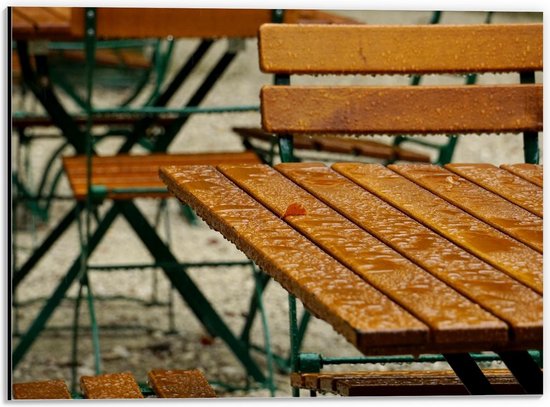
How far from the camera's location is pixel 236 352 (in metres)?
3.79

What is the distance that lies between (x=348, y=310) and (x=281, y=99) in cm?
129

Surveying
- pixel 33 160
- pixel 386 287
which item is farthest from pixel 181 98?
pixel 386 287

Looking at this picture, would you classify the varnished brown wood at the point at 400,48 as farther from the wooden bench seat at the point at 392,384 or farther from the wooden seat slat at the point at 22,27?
the wooden seat slat at the point at 22,27

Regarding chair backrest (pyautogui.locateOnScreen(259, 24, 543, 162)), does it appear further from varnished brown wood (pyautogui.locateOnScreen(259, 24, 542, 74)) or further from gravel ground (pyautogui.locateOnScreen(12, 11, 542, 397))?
gravel ground (pyautogui.locateOnScreen(12, 11, 542, 397))

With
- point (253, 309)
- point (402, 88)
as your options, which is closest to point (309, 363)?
point (402, 88)

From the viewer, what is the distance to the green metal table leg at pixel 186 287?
3.62 meters

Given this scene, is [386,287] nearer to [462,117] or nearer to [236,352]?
[462,117]

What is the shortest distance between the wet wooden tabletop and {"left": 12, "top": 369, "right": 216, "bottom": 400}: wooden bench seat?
0.36 m

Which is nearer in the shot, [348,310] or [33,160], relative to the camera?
[348,310]

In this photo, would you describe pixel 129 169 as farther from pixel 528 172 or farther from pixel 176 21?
pixel 528 172

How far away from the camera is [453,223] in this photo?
71.6 inches

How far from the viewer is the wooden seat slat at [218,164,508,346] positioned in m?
1.34

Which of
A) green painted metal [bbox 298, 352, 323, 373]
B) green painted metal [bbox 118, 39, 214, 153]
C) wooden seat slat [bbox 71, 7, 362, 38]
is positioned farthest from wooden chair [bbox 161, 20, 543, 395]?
green painted metal [bbox 118, 39, 214, 153]

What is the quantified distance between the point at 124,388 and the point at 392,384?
0.45 meters
